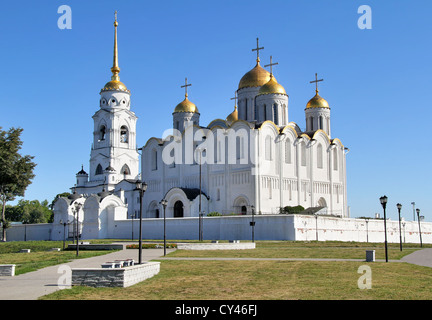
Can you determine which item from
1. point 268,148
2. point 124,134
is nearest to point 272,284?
point 268,148

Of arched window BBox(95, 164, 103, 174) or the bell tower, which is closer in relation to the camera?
the bell tower

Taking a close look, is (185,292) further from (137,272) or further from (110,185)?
(110,185)

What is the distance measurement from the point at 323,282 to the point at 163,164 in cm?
5343

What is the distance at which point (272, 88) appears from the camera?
61.0 meters

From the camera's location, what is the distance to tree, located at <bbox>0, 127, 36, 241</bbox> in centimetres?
5381

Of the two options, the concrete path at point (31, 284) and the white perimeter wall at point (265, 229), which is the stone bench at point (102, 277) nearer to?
the concrete path at point (31, 284)

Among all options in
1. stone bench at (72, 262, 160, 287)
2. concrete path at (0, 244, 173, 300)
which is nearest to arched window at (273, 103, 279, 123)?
concrete path at (0, 244, 173, 300)

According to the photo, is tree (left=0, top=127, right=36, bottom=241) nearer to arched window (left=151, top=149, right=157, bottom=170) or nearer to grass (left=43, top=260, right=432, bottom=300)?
arched window (left=151, top=149, right=157, bottom=170)

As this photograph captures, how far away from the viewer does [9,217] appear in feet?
315

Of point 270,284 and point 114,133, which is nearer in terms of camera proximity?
point 270,284

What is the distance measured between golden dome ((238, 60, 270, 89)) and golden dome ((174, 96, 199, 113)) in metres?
8.09

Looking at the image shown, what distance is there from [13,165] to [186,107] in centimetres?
2421

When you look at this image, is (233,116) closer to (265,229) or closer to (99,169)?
(99,169)
